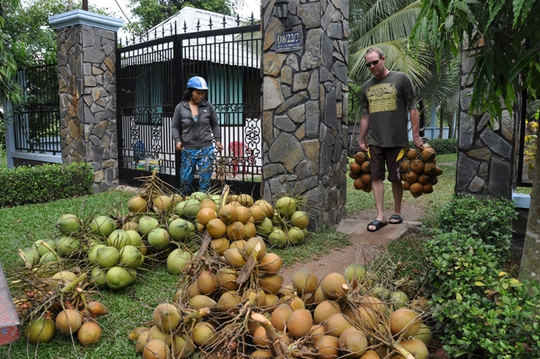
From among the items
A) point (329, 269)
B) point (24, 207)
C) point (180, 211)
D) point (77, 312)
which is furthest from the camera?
point (24, 207)

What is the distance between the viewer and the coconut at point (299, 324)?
2.42 metres

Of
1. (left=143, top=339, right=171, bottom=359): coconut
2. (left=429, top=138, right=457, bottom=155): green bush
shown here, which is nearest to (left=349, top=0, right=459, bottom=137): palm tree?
(left=429, top=138, right=457, bottom=155): green bush

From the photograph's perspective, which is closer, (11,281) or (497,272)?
(497,272)

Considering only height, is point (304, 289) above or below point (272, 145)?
below

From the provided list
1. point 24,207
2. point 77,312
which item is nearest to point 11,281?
point 77,312

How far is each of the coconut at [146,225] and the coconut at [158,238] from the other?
0.05m

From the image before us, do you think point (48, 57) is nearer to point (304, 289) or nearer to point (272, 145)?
point (272, 145)

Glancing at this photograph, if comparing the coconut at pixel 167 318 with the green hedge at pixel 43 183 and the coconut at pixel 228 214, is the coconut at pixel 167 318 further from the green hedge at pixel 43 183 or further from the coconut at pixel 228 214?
the green hedge at pixel 43 183

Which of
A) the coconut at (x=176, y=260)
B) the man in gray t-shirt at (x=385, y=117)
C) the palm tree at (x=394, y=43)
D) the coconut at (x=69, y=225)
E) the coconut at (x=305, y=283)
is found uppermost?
the palm tree at (x=394, y=43)

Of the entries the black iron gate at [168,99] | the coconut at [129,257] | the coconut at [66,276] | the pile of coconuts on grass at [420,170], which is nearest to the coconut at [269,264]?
the coconut at [66,276]

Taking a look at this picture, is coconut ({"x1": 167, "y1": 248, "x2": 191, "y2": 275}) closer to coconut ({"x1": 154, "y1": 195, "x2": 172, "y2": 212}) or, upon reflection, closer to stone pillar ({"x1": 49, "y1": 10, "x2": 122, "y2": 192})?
coconut ({"x1": 154, "y1": 195, "x2": 172, "y2": 212})

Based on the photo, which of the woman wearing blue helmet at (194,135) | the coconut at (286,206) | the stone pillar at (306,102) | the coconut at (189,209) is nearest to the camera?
the coconut at (189,209)

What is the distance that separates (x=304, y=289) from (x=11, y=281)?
186cm

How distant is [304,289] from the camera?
9.33 feet
